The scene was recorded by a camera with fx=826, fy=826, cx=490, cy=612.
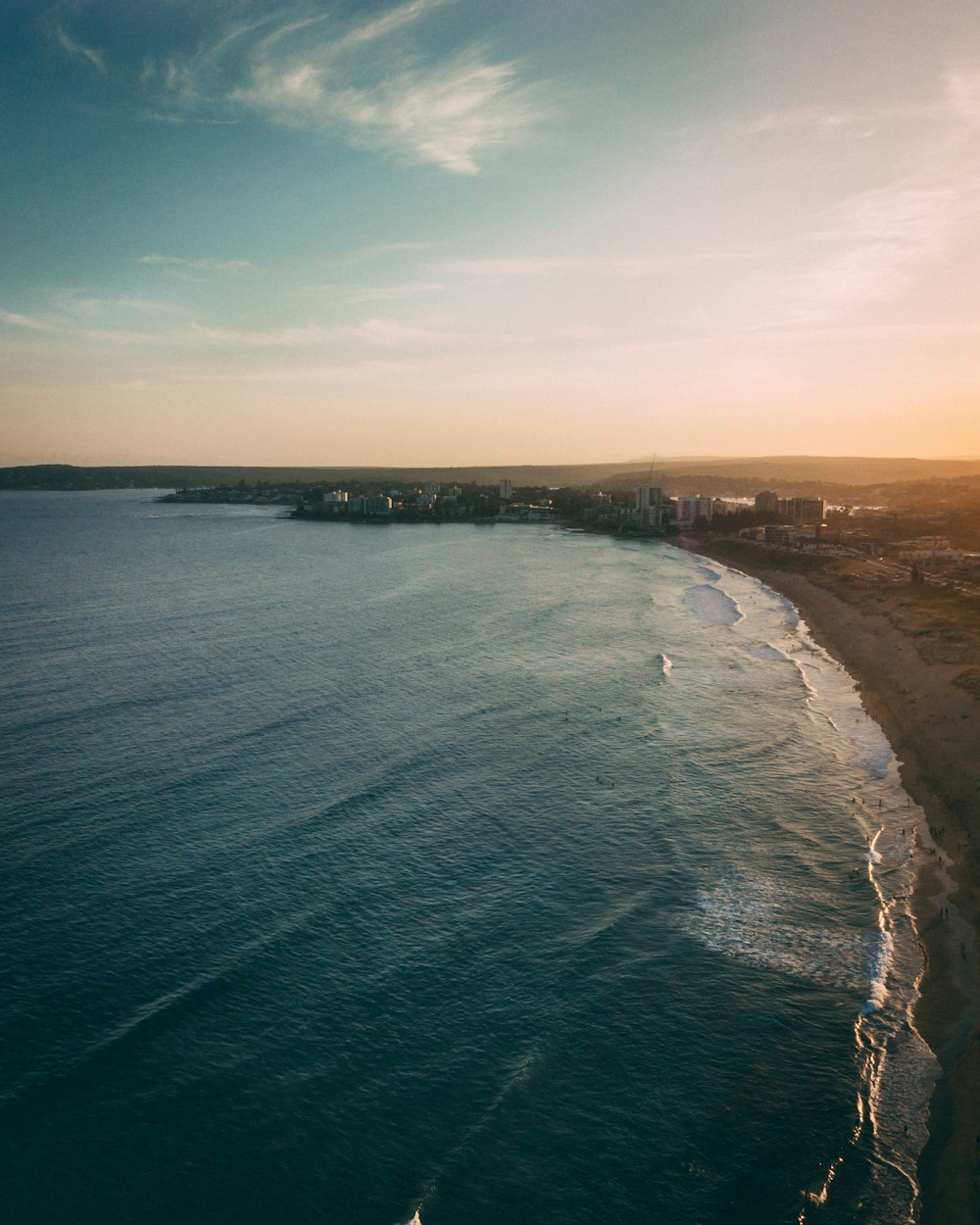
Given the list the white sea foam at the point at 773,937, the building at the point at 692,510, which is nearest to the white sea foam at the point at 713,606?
the white sea foam at the point at 773,937

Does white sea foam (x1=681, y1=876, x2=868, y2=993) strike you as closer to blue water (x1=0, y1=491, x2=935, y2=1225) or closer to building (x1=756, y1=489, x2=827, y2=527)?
blue water (x1=0, y1=491, x2=935, y2=1225)

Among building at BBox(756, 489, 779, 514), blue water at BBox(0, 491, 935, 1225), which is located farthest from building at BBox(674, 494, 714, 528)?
blue water at BBox(0, 491, 935, 1225)

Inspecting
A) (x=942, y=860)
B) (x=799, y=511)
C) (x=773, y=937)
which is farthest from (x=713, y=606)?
(x=799, y=511)

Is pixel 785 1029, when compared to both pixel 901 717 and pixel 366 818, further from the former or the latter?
pixel 901 717

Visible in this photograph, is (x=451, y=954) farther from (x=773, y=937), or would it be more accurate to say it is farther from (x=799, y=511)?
(x=799, y=511)

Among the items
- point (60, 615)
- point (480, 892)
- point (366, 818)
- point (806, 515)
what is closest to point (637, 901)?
point (480, 892)
